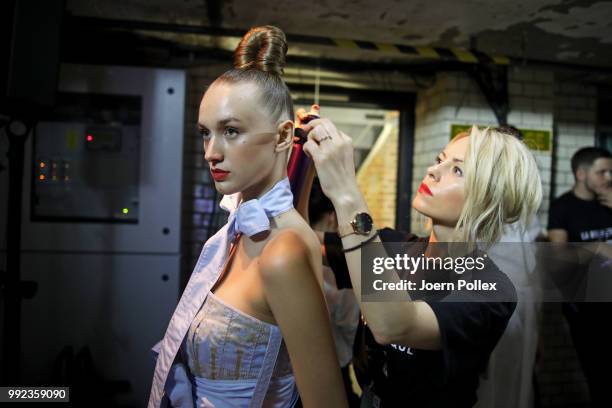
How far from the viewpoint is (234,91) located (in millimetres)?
1047

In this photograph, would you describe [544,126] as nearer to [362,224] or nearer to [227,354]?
[362,224]

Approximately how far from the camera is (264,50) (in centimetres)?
113

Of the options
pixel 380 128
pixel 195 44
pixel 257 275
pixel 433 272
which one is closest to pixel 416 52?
pixel 380 128

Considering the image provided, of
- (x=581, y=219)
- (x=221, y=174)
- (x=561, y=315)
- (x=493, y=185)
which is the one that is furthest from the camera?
(x=561, y=315)

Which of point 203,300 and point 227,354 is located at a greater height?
point 203,300

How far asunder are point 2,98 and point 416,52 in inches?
89.2

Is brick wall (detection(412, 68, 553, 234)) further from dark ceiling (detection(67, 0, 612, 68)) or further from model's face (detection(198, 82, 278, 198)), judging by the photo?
model's face (detection(198, 82, 278, 198))

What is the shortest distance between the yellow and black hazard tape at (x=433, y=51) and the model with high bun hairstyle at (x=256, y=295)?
1693 mm

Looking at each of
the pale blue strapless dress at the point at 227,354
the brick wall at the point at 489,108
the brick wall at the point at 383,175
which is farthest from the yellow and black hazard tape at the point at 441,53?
the pale blue strapless dress at the point at 227,354

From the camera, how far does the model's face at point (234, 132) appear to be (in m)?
1.04

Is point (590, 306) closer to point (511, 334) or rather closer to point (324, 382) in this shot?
point (511, 334)

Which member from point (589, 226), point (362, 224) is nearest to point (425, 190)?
point (362, 224)

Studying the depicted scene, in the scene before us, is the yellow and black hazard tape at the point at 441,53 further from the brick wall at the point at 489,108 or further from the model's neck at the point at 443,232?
the model's neck at the point at 443,232

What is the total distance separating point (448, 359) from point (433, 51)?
2256 mm
